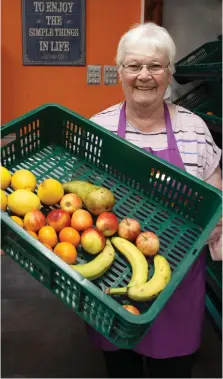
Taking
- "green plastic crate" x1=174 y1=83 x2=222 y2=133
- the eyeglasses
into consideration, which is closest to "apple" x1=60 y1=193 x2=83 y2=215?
the eyeglasses

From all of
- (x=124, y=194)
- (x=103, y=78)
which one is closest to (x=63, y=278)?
(x=124, y=194)

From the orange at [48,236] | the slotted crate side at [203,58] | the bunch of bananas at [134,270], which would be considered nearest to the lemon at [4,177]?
the orange at [48,236]

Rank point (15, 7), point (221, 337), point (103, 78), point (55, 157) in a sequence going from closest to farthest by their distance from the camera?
point (55, 157), point (221, 337), point (15, 7), point (103, 78)

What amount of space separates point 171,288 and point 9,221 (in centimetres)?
44

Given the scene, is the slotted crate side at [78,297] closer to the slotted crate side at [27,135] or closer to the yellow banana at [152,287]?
the yellow banana at [152,287]

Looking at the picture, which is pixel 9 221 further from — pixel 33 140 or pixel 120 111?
pixel 120 111

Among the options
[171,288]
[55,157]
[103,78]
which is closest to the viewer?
[171,288]

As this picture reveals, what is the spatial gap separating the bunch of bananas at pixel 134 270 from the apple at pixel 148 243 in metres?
0.01

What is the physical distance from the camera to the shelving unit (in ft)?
7.33

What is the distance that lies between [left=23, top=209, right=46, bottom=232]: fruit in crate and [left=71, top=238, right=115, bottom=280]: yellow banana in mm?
186

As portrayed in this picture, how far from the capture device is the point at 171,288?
949mm

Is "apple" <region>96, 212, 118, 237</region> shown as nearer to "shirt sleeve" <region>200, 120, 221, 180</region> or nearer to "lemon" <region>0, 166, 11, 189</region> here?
"lemon" <region>0, 166, 11, 189</region>

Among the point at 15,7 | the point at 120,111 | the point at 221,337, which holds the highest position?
the point at 15,7

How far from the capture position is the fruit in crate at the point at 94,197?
1.24m
